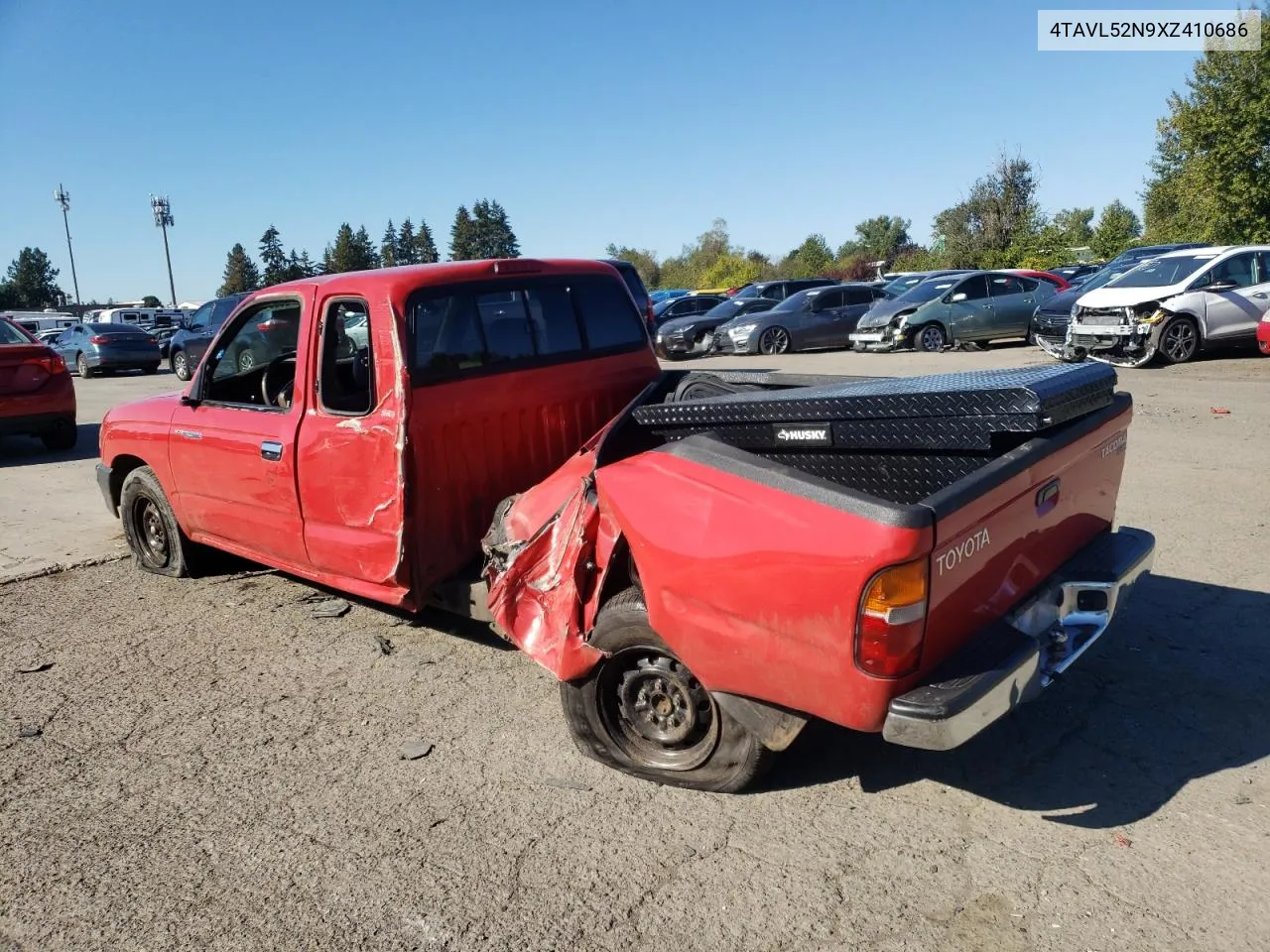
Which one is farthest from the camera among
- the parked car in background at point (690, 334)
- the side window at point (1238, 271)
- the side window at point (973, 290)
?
the parked car in background at point (690, 334)

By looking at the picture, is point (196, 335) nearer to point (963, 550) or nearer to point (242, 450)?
point (242, 450)

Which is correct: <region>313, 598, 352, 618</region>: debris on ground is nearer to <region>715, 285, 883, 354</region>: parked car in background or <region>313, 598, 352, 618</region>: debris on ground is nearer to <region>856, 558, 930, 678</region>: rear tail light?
<region>856, 558, 930, 678</region>: rear tail light

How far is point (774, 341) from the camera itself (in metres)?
21.0

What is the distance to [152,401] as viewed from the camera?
5969 mm

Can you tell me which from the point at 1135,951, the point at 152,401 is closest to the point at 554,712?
the point at 1135,951

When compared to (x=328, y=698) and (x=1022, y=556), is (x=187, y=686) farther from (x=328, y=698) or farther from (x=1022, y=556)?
(x=1022, y=556)

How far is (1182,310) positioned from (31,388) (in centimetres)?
1536

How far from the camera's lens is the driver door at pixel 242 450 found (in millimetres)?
4730

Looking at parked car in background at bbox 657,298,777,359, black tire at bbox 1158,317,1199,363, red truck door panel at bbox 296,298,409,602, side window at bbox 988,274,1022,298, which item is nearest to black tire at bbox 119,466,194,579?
red truck door panel at bbox 296,298,409,602

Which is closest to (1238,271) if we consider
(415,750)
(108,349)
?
(415,750)

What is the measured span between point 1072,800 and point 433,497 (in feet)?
9.12

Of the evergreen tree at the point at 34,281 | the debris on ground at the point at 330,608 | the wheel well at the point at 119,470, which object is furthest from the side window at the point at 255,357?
the evergreen tree at the point at 34,281

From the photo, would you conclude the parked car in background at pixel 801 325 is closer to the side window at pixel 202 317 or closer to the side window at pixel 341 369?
the side window at pixel 202 317

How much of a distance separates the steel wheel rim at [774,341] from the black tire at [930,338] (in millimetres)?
3196
